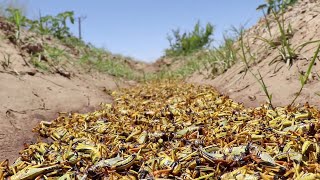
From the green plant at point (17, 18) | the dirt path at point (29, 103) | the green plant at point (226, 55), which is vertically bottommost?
the dirt path at point (29, 103)

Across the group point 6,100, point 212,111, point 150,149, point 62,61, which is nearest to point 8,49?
point 62,61

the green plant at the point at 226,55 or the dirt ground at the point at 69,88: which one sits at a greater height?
the green plant at the point at 226,55

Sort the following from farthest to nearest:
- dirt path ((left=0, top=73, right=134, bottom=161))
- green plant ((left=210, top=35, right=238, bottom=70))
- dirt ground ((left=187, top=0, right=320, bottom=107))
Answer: green plant ((left=210, top=35, right=238, bottom=70))
dirt ground ((left=187, top=0, right=320, bottom=107))
dirt path ((left=0, top=73, right=134, bottom=161))

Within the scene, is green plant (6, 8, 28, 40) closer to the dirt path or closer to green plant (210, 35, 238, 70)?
the dirt path

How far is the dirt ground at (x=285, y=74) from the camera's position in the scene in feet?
11.2

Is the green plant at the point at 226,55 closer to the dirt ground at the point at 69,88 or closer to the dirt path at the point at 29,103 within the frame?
the dirt ground at the point at 69,88

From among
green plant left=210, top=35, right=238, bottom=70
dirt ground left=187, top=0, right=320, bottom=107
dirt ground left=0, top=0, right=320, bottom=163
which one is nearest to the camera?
dirt ground left=0, top=0, right=320, bottom=163

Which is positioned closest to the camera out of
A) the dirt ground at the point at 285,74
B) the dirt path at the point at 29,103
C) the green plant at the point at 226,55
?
the dirt path at the point at 29,103

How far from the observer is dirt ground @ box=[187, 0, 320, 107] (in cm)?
342

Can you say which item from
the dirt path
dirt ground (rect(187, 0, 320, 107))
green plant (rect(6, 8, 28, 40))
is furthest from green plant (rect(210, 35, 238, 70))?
green plant (rect(6, 8, 28, 40))

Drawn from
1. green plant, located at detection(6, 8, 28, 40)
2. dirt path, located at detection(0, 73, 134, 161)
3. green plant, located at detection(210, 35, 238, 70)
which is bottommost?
dirt path, located at detection(0, 73, 134, 161)

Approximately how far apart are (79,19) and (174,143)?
11.8 meters

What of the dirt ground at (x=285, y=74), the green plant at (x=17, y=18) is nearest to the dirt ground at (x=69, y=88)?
the dirt ground at (x=285, y=74)

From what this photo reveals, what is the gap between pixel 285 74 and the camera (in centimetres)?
405
